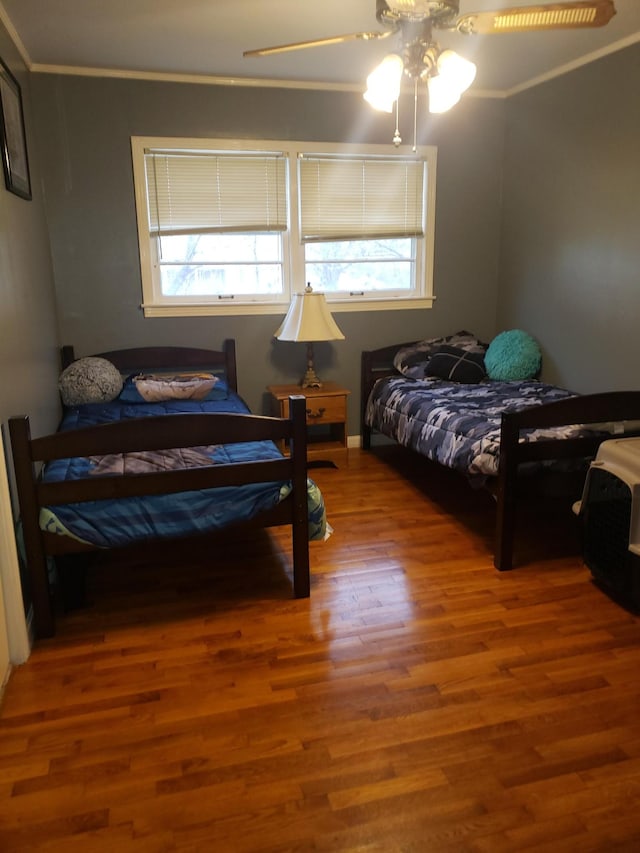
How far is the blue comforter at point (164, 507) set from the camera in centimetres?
223

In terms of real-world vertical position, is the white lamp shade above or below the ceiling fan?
below

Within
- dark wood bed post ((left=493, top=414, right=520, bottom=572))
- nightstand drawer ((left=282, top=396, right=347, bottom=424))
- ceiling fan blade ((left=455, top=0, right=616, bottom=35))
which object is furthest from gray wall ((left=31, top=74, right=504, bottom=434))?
ceiling fan blade ((left=455, top=0, right=616, bottom=35))

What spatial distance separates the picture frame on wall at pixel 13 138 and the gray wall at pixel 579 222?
3.09 m

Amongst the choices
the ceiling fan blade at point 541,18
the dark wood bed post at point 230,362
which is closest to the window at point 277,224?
the dark wood bed post at point 230,362

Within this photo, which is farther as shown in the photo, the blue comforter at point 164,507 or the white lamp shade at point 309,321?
the white lamp shade at point 309,321

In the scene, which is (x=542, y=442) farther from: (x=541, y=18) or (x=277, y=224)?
(x=277, y=224)

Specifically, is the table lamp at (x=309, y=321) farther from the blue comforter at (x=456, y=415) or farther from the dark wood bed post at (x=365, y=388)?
the blue comforter at (x=456, y=415)

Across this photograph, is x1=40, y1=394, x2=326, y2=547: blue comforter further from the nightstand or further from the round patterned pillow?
the nightstand

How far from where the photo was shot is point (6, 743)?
177cm

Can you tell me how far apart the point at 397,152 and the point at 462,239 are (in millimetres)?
774

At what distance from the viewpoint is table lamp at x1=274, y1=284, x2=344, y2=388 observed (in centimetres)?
395

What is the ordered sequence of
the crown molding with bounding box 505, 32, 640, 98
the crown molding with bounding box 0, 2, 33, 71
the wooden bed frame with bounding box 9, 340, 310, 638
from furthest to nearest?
1. the crown molding with bounding box 505, 32, 640, 98
2. the crown molding with bounding box 0, 2, 33, 71
3. the wooden bed frame with bounding box 9, 340, 310, 638

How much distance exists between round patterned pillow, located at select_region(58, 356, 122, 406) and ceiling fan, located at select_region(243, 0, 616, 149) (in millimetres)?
1934

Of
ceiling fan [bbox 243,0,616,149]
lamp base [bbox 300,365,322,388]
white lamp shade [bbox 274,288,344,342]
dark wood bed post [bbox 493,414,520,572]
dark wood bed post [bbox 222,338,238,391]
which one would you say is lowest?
dark wood bed post [bbox 493,414,520,572]
